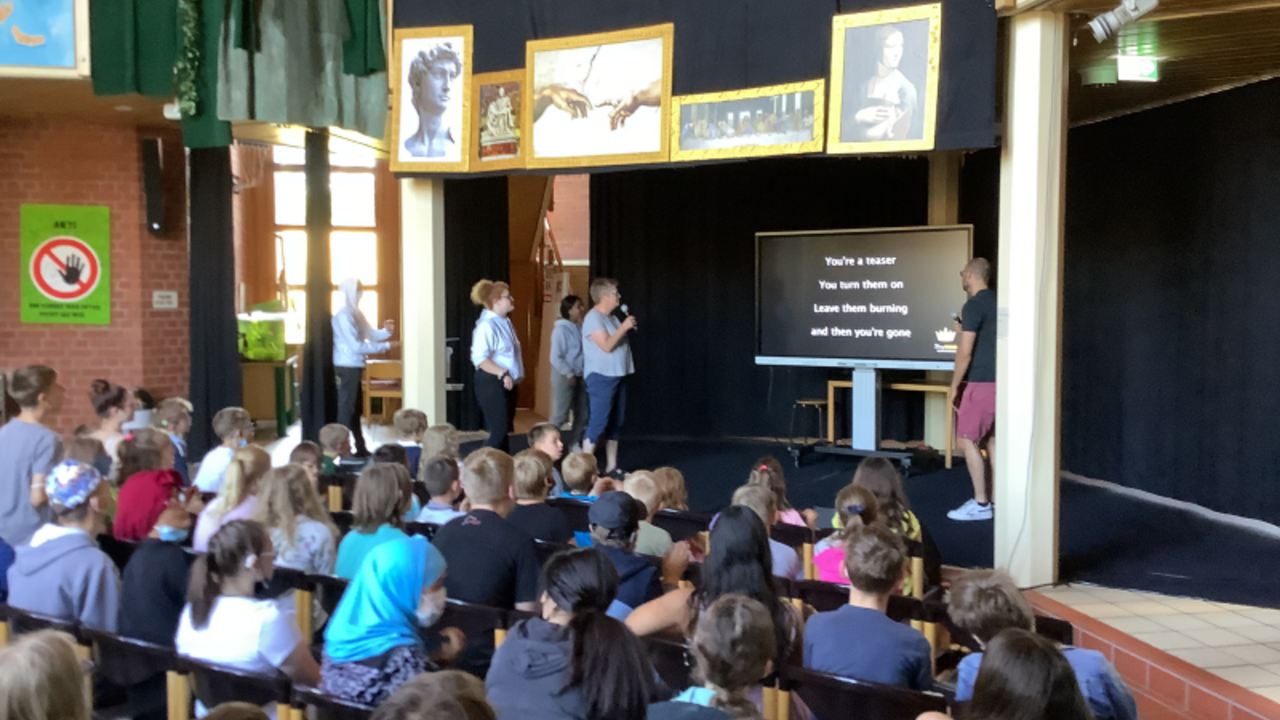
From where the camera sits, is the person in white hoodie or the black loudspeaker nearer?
the person in white hoodie

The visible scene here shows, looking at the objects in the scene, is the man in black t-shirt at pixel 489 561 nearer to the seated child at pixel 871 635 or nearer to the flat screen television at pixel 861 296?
the seated child at pixel 871 635

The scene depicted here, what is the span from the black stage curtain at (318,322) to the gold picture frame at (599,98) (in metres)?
2.41

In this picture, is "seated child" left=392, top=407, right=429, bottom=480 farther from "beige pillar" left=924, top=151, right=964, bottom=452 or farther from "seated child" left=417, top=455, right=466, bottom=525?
"beige pillar" left=924, top=151, right=964, bottom=452

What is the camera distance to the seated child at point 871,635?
8.22ft

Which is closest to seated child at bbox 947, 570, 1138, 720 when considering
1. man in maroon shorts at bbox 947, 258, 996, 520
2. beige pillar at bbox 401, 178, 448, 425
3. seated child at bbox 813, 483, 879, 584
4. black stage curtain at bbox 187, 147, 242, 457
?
seated child at bbox 813, 483, 879, 584

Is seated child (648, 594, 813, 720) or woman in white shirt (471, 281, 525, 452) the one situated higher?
woman in white shirt (471, 281, 525, 452)

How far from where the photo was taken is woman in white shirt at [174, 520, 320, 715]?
2.54 metres

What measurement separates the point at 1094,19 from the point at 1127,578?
246 cm

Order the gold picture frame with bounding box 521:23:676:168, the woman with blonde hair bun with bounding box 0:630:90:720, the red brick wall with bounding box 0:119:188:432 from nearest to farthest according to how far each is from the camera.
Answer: the woman with blonde hair bun with bounding box 0:630:90:720 < the gold picture frame with bounding box 521:23:676:168 < the red brick wall with bounding box 0:119:188:432

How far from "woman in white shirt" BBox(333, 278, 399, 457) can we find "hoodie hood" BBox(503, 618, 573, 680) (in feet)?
19.5

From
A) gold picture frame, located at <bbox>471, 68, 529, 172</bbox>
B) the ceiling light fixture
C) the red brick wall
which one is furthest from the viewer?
the red brick wall

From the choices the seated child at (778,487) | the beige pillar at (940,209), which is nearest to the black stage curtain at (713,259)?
the beige pillar at (940,209)

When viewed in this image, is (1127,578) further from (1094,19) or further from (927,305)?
(927,305)

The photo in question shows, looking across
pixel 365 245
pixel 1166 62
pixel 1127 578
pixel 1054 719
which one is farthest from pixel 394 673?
pixel 365 245
